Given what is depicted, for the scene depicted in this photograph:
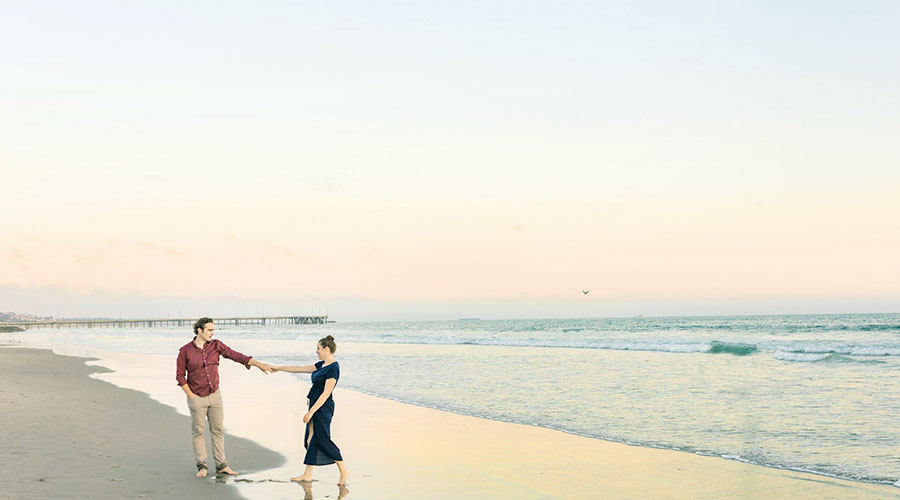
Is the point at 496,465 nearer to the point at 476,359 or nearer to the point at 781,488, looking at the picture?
the point at 781,488

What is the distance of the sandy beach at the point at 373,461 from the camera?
7.91 m

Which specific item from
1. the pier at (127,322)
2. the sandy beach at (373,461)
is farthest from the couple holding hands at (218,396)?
the pier at (127,322)

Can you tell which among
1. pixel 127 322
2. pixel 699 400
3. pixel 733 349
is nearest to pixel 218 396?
pixel 699 400

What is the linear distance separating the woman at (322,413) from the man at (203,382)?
0.66 metres

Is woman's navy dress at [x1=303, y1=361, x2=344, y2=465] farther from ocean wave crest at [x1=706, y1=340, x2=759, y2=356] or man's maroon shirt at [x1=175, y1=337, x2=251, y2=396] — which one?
ocean wave crest at [x1=706, y1=340, x2=759, y2=356]

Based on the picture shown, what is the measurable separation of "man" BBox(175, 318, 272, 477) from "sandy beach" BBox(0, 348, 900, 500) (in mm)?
361

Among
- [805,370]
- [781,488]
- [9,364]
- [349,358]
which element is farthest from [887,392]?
[9,364]

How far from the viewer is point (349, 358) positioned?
111 ft

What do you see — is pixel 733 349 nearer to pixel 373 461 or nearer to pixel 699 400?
pixel 699 400

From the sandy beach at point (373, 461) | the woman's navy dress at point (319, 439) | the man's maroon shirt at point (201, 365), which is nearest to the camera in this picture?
the sandy beach at point (373, 461)

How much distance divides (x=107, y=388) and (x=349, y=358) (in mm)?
16041

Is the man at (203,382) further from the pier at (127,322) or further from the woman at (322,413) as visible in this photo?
the pier at (127,322)

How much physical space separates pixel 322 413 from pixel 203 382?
4.86 ft

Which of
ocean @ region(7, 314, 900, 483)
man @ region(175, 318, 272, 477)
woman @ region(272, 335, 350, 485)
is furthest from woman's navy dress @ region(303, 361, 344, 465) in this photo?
ocean @ region(7, 314, 900, 483)
